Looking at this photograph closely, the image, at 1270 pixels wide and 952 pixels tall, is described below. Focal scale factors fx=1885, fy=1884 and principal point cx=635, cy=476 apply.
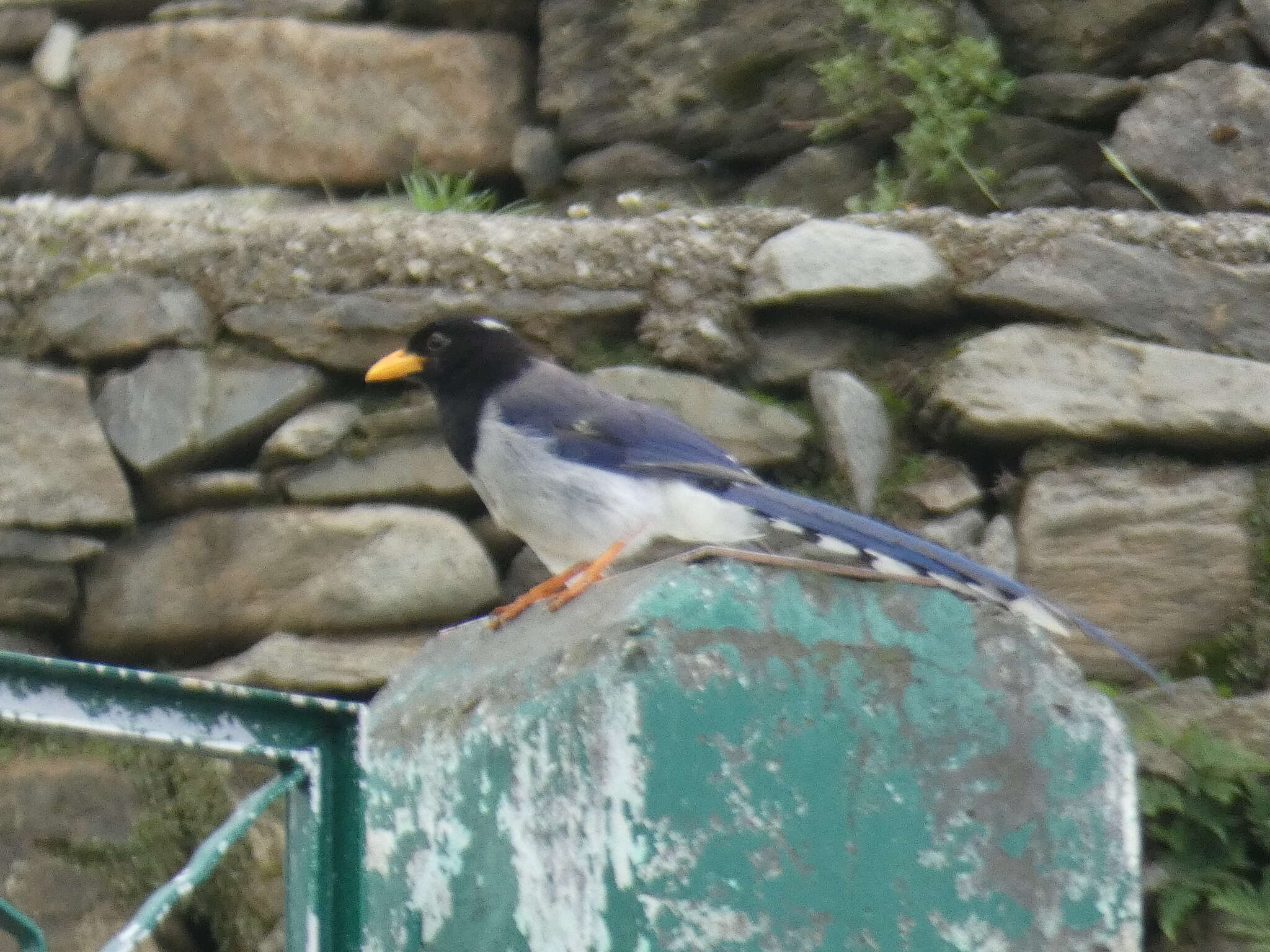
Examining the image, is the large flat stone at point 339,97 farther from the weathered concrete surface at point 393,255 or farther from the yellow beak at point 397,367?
the yellow beak at point 397,367

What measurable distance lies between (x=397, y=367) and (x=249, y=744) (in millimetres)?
3076

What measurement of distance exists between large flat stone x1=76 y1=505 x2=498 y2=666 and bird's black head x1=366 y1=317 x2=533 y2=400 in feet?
1.50

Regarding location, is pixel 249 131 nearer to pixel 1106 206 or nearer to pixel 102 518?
pixel 102 518

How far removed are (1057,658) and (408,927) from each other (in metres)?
0.67

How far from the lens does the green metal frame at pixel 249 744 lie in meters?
1.56

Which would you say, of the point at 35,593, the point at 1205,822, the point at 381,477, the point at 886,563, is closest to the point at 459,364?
the point at 381,477

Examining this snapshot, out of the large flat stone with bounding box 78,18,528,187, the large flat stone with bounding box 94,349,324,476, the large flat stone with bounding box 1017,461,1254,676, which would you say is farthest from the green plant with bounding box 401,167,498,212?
the large flat stone with bounding box 1017,461,1254,676

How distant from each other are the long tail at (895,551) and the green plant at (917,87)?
80.0 inches

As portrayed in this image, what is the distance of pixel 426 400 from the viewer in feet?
16.6

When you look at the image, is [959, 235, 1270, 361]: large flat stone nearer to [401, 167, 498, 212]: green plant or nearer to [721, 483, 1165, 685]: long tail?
[721, 483, 1165, 685]: long tail

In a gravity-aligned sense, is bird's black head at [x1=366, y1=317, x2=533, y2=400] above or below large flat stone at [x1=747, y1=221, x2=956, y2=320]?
above

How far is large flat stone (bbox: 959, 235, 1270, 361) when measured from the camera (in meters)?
4.95

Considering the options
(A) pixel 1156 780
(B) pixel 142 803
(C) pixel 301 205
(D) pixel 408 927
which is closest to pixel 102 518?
(B) pixel 142 803

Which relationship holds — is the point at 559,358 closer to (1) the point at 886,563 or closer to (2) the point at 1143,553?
(2) the point at 1143,553
